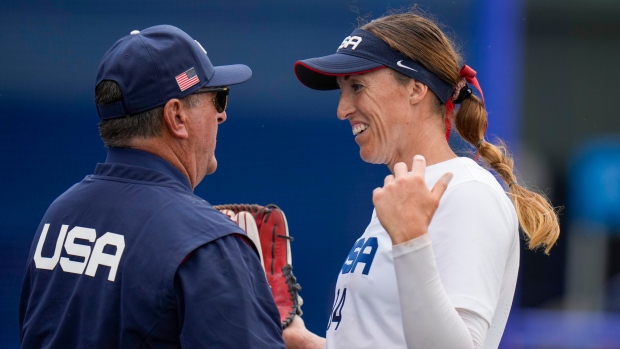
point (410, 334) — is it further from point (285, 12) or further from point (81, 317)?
point (285, 12)

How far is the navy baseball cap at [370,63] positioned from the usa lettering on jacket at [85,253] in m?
0.58

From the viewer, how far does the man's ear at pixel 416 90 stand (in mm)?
1562

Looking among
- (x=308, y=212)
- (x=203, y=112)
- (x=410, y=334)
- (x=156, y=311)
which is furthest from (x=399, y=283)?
(x=308, y=212)

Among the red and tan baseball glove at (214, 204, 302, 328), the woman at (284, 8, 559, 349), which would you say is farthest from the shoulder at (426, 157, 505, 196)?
the red and tan baseball glove at (214, 204, 302, 328)

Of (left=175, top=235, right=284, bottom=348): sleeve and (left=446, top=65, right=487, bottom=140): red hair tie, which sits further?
(left=446, top=65, right=487, bottom=140): red hair tie

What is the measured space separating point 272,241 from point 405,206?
0.98 meters

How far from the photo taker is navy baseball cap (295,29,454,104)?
155 centimetres

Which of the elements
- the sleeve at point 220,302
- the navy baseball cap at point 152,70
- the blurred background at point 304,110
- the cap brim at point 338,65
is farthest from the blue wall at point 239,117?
the sleeve at point 220,302

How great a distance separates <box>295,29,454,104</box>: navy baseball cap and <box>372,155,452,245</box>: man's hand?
39 cm

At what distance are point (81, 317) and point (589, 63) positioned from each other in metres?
2.29

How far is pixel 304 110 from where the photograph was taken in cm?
261

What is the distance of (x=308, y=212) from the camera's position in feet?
8.48

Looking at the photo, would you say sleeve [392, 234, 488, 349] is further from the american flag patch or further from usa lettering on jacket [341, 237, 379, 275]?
the american flag patch

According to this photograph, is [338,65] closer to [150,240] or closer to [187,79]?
[187,79]
